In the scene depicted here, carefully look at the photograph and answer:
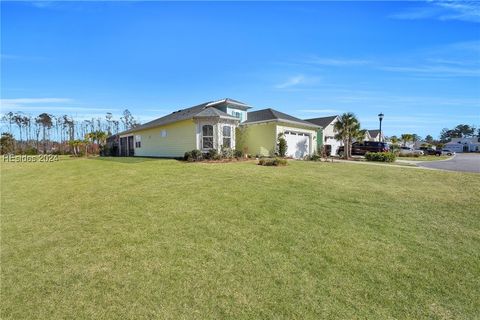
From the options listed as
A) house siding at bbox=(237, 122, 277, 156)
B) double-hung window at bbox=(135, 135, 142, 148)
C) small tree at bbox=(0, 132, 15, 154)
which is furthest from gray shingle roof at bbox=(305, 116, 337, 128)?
small tree at bbox=(0, 132, 15, 154)

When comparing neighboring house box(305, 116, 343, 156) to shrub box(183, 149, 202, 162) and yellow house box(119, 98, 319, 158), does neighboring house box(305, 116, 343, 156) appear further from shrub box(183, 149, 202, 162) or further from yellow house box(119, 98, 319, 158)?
shrub box(183, 149, 202, 162)

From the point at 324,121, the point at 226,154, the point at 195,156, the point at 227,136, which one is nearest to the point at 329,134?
the point at 324,121

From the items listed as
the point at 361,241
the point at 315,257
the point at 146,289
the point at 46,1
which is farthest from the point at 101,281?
the point at 46,1

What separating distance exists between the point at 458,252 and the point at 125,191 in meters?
8.57

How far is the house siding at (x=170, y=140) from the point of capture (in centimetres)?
1830

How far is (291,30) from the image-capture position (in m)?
10.0

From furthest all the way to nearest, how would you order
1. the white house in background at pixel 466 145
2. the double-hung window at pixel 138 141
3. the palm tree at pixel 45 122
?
the white house in background at pixel 466 145
the palm tree at pixel 45 122
the double-hung window at pixel 138 141

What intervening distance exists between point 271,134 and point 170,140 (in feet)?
28.4

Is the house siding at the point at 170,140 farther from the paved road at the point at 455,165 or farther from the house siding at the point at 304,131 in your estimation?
the paved road at the point at 455,165

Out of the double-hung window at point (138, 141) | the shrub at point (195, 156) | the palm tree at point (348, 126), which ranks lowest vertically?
the shrub at point (195, 156)

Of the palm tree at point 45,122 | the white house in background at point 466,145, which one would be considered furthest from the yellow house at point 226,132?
the white house in background at point 466,145

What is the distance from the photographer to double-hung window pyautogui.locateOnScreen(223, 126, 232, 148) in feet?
59.7

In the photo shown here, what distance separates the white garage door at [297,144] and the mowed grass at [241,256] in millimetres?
13359

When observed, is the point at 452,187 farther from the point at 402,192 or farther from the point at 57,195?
the point at 57,195
